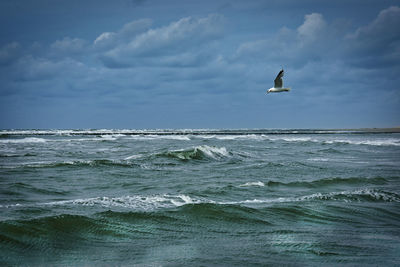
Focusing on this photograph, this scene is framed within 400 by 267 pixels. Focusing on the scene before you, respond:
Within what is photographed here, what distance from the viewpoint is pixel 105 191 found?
9.82 m

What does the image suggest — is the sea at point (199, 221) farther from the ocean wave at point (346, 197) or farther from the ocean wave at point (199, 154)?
the ocean wave at point (199, 154)

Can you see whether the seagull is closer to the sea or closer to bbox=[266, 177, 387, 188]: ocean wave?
the sea

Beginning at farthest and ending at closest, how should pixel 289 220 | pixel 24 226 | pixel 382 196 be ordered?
pixel 382 196 → pixel 289 220 → pixel 24 226

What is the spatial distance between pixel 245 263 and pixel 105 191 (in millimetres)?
6017

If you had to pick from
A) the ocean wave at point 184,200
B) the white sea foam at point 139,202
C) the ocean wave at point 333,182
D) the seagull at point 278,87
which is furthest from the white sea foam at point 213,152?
the white sea foam at point 139,202

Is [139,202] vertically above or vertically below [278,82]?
below

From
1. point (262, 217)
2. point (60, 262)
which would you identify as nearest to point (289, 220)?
point (262, 217)

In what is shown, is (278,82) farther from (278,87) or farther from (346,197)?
(346,197)

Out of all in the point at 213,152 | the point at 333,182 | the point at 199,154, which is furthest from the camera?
the point at 213,152

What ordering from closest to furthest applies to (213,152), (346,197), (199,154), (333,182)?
(346,197) < (333,182) < (199,154) < (213,152)

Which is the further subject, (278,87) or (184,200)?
(278,87)

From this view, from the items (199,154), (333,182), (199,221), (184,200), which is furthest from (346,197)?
(199,154)

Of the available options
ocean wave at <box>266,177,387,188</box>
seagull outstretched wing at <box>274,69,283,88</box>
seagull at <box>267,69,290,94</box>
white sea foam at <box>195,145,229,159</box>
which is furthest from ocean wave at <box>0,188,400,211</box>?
white sea foam at <box>195,145,229,159</box>

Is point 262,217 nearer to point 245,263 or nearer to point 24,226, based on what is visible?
point 245,263
